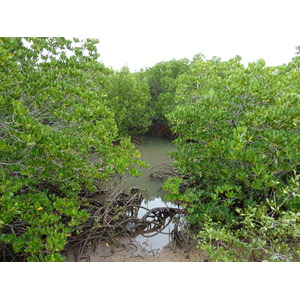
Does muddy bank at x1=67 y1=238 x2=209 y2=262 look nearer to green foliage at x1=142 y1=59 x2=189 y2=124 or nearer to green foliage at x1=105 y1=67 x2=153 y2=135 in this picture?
green foliage at x1=105 y1=67 x2=153 y2=135

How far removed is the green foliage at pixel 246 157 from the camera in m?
3.39

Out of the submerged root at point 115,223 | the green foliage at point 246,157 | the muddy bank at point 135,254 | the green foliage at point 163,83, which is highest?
the green foliage at point 163,83

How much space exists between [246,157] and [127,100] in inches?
383

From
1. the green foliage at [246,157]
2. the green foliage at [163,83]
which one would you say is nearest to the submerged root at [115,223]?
the green foliage at [246,157]

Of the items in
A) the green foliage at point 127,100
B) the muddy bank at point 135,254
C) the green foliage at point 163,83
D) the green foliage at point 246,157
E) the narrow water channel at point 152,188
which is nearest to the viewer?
the green foliage at point 246,157

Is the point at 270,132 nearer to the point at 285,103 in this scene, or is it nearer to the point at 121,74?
the point at 285,103

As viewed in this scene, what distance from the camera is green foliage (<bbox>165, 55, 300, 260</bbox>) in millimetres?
3395

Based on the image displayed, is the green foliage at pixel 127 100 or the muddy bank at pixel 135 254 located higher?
the green foliage at pixel 127 100

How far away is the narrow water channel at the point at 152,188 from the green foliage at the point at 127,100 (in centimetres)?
125

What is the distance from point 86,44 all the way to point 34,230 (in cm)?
368

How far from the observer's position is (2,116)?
326cm

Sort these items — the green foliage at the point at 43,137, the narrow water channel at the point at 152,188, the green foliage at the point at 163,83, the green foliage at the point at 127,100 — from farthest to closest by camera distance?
the green foliage at the point at 163,83, the green foliage at the point at 127,100, the narrow water channel at the point at 152,188, the green foliage at the point at 43,137

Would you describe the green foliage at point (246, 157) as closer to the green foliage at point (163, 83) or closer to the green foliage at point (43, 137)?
the green foliage at point (43, 137)

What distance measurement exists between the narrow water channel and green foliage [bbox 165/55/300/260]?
1056 millimetres
